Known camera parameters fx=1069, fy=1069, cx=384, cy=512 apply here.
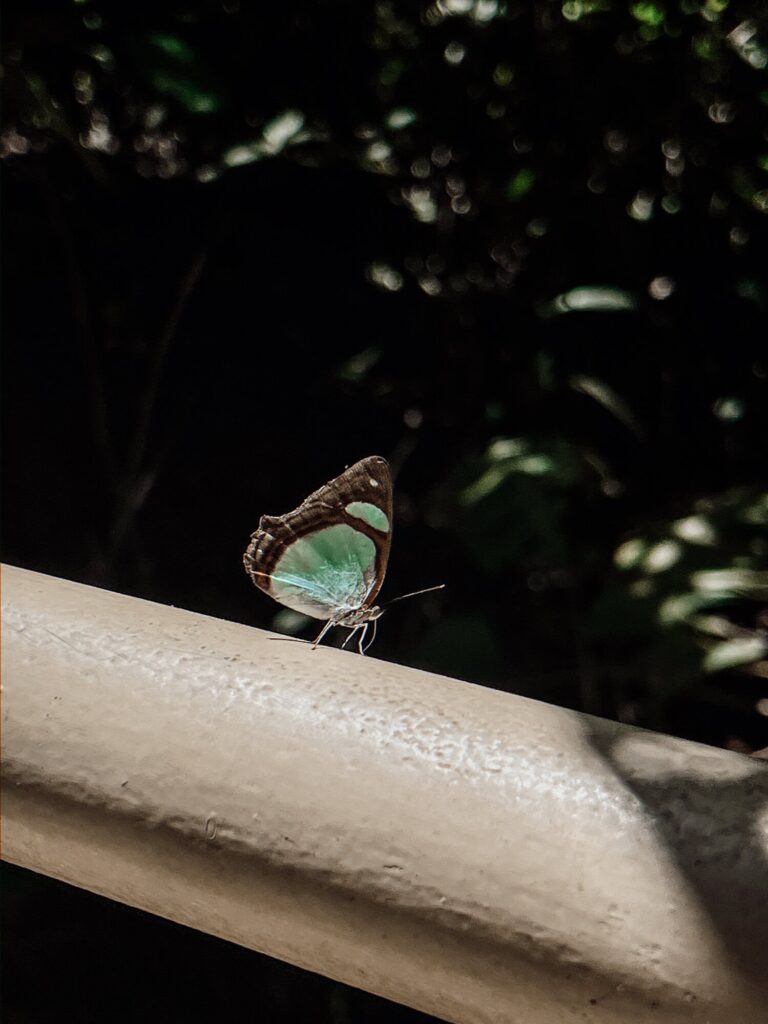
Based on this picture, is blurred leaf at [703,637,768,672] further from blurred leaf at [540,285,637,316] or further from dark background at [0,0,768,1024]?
blurred leaf at [540,285,637,316]

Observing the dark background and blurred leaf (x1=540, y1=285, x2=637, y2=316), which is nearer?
the dark background

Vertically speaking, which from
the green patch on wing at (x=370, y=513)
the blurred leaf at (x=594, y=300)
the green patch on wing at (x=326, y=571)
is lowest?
the green patch on wing at (x=326, y=571)

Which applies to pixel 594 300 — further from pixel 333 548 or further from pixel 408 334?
pixel 333 548

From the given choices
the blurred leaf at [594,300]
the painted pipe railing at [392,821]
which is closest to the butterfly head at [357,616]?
the painted pipe railing at [392,821]

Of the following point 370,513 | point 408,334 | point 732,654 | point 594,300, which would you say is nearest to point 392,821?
point 370,513

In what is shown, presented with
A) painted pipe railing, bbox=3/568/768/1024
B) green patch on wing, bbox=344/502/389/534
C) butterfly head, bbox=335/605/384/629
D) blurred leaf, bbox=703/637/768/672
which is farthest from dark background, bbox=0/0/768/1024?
painted pipe railing, bbox=3/568/768/1024

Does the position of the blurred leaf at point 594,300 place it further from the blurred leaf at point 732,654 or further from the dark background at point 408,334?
the blurred leaf at point 732,654

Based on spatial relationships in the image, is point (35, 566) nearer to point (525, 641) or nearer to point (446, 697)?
point (525, 641)

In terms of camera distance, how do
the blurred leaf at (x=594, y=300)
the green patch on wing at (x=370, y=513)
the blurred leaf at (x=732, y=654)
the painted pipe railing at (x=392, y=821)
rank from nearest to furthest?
the painted pipe railing at (x=392, y=821) → the green patch on wing at (x=370, y=513) → the blurred leaf at (x=732, y=654) → the blurred leaf at (x=594, y=300)
